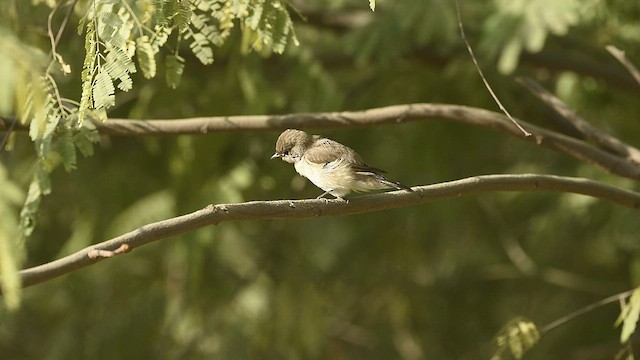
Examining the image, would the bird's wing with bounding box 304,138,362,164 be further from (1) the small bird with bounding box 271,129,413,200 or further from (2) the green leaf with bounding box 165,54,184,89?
(2) the green leaf with bounding box 165,54,184,89

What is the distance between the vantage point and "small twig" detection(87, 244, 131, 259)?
3.78 m

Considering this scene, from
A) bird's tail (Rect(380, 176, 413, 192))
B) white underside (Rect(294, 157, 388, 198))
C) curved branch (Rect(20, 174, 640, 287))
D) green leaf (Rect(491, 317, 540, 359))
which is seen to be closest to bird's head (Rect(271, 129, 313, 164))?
white underside (Rect(294, 157, 388, 198))

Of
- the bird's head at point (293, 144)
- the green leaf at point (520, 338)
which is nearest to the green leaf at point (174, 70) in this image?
the bird's head at point (293, 144)

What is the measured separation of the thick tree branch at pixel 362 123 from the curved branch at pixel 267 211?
1.70 feet

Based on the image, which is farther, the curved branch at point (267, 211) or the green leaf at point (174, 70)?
the green leaf at point (174, 70)

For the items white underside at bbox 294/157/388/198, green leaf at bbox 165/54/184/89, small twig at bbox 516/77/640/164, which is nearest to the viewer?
white underside at bbox 294/157/388/198

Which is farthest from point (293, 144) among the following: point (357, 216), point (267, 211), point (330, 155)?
point (357, 216)

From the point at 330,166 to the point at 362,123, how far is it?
2.07 ft

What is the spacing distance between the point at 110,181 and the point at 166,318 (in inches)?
44.9

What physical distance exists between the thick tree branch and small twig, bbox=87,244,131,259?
107 cm

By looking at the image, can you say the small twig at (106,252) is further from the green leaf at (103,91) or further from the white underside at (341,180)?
the white underside at (341,180)

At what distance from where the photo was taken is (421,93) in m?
7.47

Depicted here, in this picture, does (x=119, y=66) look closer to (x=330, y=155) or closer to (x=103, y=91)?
(x=103, y=91)

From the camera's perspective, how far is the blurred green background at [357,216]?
22.6 feet
